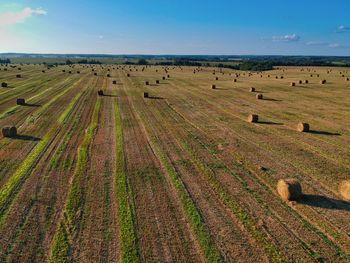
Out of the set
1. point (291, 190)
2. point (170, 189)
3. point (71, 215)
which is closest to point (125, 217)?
point (71, 215)

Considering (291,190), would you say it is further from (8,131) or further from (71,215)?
(8,131)

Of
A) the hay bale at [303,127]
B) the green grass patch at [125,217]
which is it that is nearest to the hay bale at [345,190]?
the green grass patch at [125,217]

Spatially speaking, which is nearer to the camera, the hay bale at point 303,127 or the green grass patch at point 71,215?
the green grass patch at point 71,215

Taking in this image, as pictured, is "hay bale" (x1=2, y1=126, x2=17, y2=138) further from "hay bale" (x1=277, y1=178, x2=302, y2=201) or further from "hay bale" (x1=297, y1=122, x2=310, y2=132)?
"hay bale" (x1=297, y1=122, x2=310, y2=132)

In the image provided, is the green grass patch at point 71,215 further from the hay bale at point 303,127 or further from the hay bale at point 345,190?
the hay bale at point 303,127

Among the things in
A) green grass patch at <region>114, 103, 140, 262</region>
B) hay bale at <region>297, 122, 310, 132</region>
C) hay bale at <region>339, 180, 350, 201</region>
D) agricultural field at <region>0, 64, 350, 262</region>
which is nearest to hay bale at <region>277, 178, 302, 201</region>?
agricultural field at <region>0, 64, 350, 262</region>

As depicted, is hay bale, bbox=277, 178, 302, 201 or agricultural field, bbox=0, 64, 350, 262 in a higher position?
hay bale, bbox=277, 178, 302, 201

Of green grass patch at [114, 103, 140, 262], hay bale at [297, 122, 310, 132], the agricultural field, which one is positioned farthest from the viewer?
hay bale at [297, 122, 310, 132]

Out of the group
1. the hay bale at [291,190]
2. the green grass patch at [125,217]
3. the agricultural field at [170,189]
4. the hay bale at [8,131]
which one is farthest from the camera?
the hay bale at [8,131]

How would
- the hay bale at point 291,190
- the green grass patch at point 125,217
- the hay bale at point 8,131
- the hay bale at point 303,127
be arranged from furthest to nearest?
the hay bale at point 303,127 → the hay bale at point 8,131 → the hay bale at point 291,190 → the green grass patch at point 125,217
